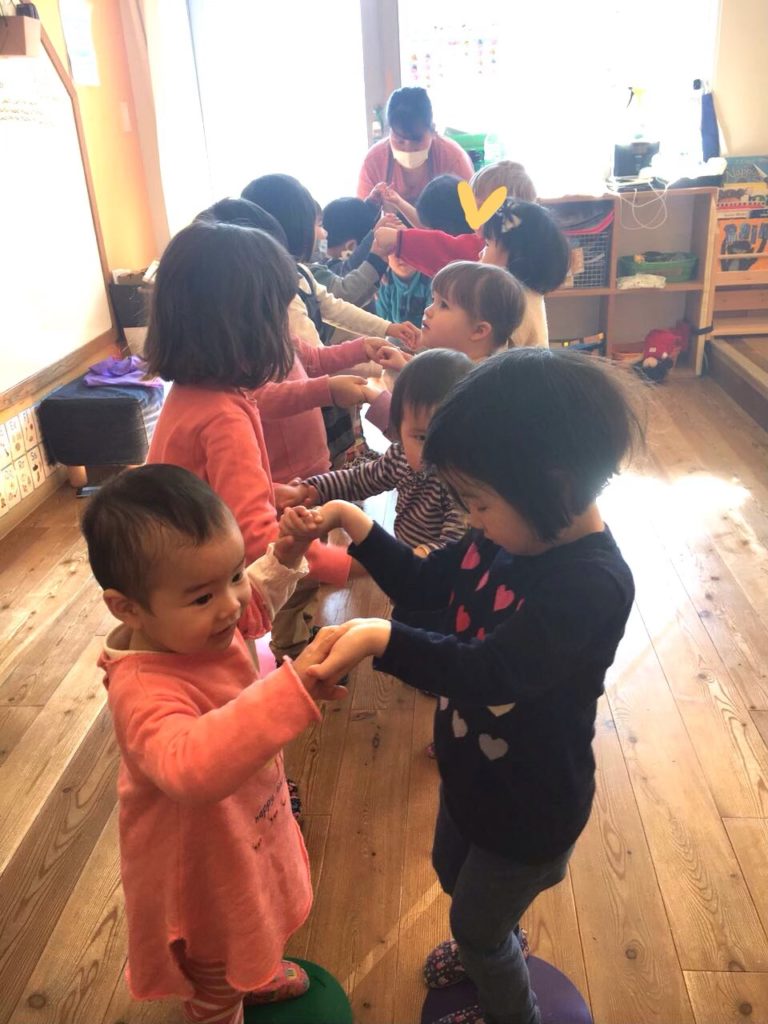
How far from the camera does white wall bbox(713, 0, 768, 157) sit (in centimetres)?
456

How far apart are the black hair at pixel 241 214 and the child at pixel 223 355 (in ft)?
1.25

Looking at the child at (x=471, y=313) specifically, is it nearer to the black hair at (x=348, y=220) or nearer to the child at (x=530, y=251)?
the child at (x=530, y=251)

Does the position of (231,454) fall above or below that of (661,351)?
above

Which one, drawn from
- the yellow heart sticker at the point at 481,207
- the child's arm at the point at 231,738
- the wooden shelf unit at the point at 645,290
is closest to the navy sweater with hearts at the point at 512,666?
the child's arm at the point at 231,738

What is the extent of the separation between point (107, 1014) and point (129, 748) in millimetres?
777

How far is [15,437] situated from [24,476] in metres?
0.17

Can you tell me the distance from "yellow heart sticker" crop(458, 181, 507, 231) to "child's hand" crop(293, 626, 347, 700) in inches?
64.7

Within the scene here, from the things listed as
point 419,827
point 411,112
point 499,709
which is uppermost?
point 411,112

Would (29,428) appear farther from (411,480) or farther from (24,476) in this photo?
(411,480)

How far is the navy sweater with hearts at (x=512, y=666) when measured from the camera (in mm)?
868

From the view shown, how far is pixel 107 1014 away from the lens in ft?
4.50

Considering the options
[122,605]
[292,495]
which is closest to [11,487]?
[292,495]

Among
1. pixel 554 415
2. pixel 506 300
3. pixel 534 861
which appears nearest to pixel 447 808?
pixel 534 861

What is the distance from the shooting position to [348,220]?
309cm
